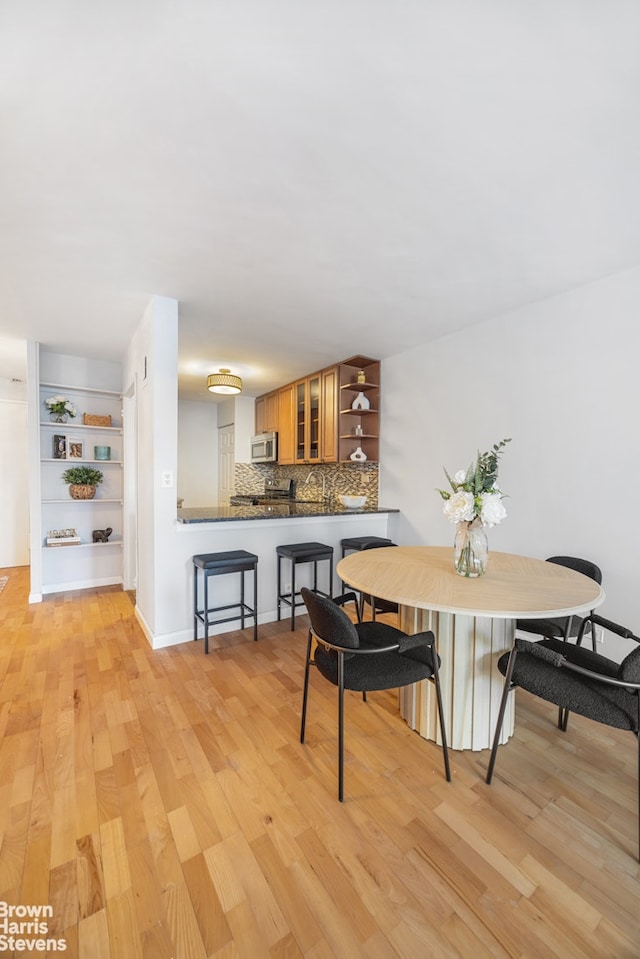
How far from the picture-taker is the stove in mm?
5855

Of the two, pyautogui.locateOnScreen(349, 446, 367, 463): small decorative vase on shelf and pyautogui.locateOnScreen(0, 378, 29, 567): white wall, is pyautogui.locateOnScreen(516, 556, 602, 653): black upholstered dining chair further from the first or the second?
pyautogui.locateOnScreen(0, 378, 29, 567): white wall

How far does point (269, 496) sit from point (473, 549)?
459 cm

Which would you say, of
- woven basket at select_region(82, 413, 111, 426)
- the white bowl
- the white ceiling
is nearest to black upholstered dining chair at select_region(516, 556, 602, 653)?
the white ceiling

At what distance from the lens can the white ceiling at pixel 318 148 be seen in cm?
110

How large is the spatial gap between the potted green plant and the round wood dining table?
347 cm

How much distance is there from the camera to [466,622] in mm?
1769

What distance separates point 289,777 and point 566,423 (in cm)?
268

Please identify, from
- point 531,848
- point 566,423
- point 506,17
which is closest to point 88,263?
point 506,17

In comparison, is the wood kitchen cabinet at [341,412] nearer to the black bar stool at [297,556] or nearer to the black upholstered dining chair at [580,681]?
the black bar stool at [297,556]

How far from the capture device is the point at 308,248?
2.18m

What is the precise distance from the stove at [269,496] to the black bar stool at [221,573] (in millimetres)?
2524

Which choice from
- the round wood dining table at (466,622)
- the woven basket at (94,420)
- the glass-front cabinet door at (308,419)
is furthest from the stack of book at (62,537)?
the round wood dining table at (466,622)

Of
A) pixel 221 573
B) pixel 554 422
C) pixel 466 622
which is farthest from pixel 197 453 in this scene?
pixel 466 622

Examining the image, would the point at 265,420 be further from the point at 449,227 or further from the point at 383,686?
the point at 383,686
